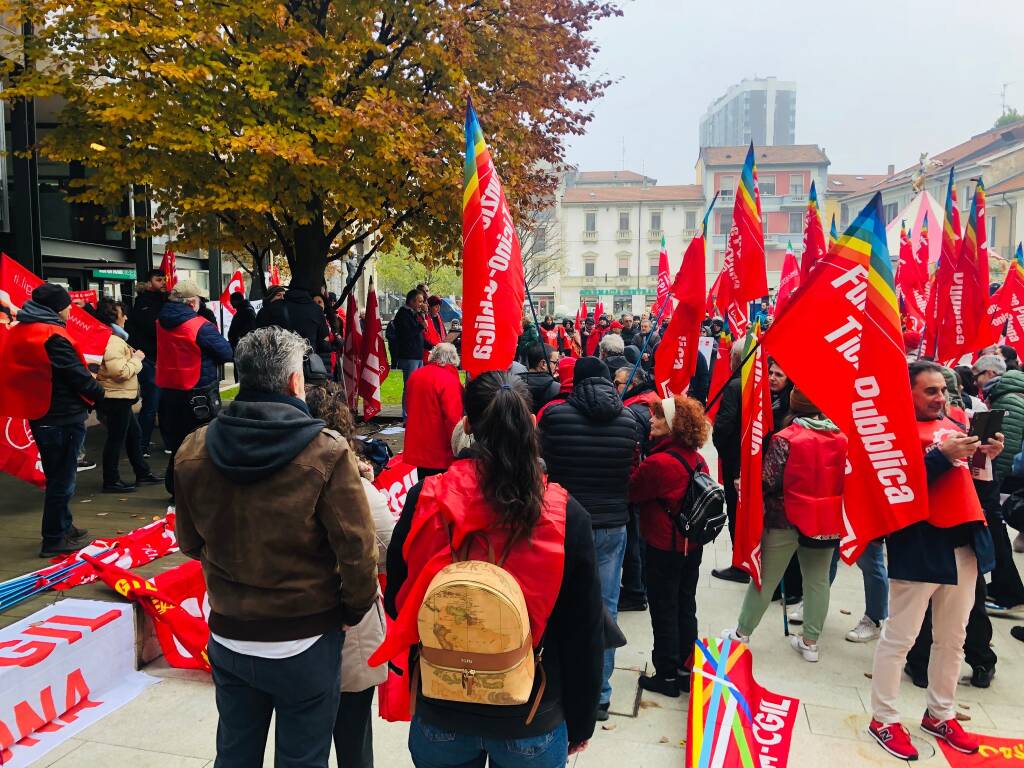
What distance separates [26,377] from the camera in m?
5.78

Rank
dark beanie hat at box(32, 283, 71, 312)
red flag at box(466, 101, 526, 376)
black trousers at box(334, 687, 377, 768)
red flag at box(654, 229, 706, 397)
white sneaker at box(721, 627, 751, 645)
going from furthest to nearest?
red flag at box(654, 229, 706, 397), dark beanie hat at box(32, 283, 71, 312), white sneaker at box(721, 627, 751, 645), red flag at box(466, 101, 526, 376), black trousers at box(334, 687, 377, 768)

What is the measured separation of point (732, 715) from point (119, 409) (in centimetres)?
633

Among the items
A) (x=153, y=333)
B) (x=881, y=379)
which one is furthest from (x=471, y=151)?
(x=153, y=333)

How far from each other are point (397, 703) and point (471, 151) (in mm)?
3461

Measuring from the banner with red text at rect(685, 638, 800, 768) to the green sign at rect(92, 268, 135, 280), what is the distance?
17.0 meters

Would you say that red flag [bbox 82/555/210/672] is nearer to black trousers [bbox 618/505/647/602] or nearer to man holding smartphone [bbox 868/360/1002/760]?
black trousers [bbox 618/505/647/602]

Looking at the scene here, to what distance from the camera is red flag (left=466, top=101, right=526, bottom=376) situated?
15.6 feet

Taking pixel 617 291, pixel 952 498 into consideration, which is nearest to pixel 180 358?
pixel 952 498

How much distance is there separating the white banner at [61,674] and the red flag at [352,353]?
330 inches

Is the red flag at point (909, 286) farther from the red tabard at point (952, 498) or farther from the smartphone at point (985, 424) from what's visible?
the red tabard at point (952, 498)

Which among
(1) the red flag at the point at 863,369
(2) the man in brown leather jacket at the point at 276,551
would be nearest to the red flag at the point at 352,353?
(1) the red flag at the point at 863,369

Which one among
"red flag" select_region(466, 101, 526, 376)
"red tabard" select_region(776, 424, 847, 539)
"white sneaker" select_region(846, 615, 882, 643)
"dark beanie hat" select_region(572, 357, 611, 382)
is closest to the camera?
"dark beanie hat" select_region(572, 357, 611, 382)

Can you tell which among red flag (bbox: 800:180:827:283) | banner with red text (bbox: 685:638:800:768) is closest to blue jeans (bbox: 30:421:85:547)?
banner with red text (bbox: 685:638:800:768)

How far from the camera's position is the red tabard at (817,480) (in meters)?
5.10
